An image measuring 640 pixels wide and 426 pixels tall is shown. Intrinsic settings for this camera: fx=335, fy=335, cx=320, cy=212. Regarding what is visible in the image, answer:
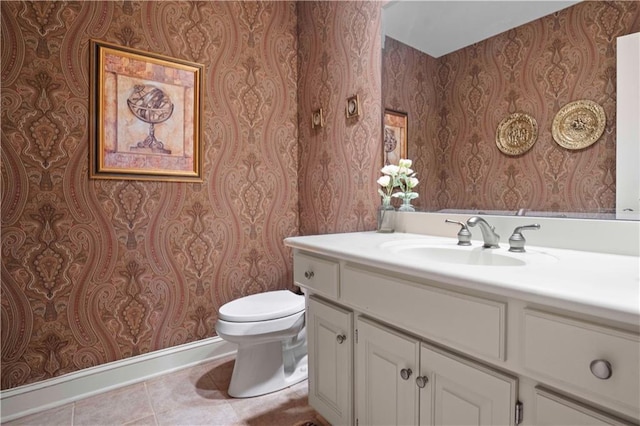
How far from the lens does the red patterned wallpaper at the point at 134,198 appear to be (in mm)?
1541

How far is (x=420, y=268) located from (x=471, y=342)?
200 mm

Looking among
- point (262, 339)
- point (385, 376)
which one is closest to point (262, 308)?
point (262, 339)

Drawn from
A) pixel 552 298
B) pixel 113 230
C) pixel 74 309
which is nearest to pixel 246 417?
pixel 74 309

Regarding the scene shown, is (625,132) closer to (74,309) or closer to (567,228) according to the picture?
(567,228)

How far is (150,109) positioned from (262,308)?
124 centimetres

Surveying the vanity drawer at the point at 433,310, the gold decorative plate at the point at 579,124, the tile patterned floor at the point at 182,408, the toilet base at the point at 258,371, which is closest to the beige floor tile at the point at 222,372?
the tile patterned floor at the point at 182,408

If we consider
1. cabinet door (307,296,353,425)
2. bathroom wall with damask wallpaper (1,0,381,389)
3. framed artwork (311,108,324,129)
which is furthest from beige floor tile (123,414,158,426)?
framed artwork (311,108,324,129)

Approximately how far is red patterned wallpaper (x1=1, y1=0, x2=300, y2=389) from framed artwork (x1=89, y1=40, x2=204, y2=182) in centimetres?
5

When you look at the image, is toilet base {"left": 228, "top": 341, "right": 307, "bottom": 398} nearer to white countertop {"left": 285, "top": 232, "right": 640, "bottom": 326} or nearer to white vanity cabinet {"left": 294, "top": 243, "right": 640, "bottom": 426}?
white vanity cabinet {"left": 294, "top": 243, "right": 640, "bottom": 426}

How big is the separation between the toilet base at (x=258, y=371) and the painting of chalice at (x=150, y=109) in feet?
3.88

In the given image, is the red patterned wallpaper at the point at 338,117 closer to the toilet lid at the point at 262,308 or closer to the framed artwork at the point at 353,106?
the framed artwork at the point at 353,106

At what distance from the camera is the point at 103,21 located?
5.60ft

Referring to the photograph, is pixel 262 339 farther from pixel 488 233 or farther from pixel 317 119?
pixel 317 119

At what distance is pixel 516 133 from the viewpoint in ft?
4.15
